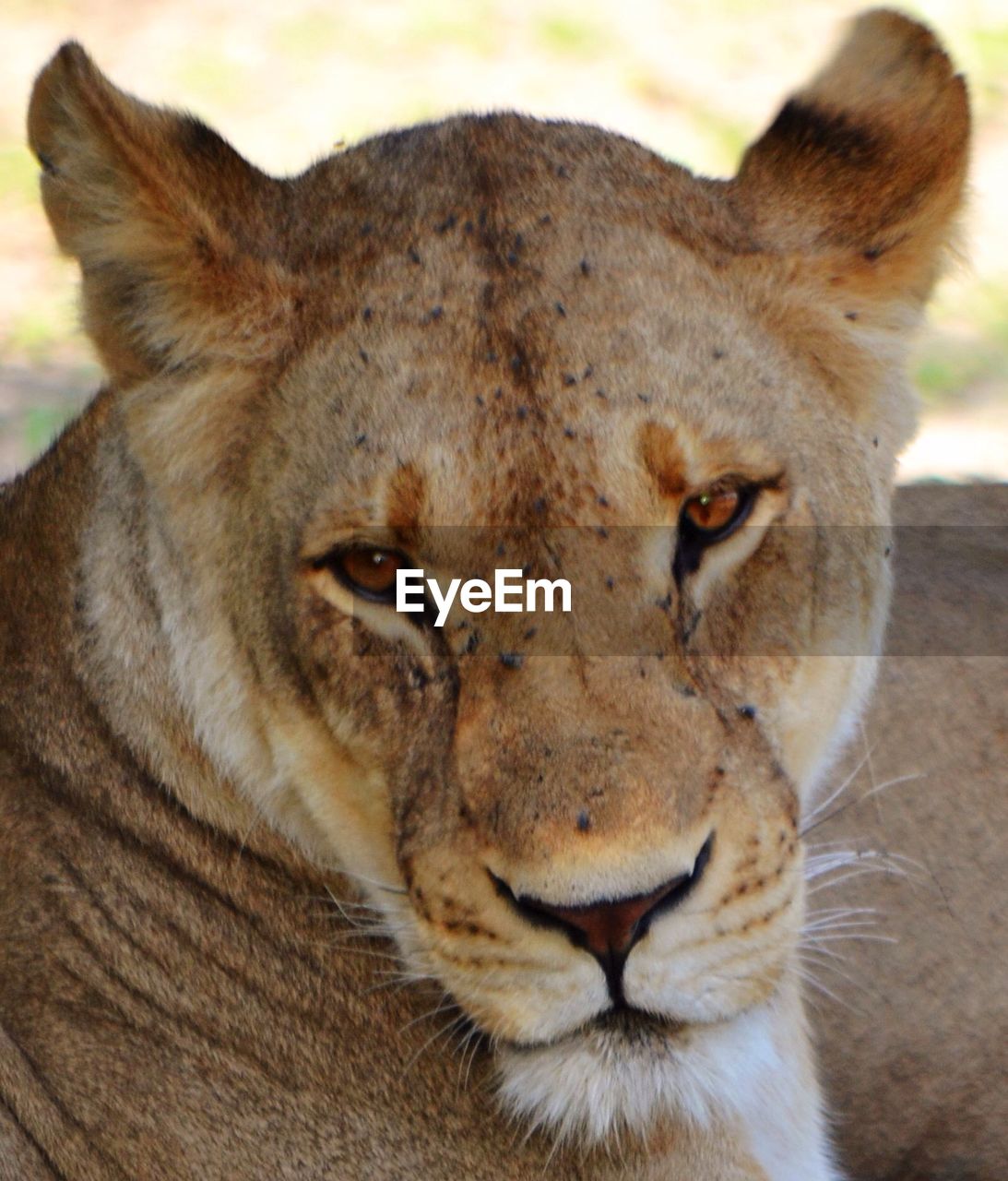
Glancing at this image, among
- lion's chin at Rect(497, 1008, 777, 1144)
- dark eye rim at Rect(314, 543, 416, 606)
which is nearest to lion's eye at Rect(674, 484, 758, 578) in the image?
dark eye rim at Rect(314, 543, 416, 606)

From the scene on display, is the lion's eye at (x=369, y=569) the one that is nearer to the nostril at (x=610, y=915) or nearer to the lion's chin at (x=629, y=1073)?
the nostril at (x=610, y=915)

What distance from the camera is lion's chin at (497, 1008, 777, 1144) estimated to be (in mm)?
2262

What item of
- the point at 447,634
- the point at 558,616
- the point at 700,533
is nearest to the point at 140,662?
the point at 447,634

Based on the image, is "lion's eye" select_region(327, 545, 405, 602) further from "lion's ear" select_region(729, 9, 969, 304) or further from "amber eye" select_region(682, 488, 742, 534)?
"lion's ear" select_region(729, 9, 969, 304)

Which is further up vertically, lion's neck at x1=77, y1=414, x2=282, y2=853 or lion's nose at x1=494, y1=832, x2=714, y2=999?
lion's neck at x1=77, y1=414, x2=282, y2=853

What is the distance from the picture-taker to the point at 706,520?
2363 mm

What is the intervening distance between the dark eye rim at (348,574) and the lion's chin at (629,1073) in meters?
0.55

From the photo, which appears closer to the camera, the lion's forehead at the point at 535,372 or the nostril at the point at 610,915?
the nostril at the point at 610,915

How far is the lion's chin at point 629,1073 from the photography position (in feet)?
7.42

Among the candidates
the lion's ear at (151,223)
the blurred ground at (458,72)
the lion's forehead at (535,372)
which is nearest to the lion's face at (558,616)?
the lion's forehead at (535,372)

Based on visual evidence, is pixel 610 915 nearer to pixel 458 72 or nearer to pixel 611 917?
pixel 611 917

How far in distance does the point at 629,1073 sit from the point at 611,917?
0.27m

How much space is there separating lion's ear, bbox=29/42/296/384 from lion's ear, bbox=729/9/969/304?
66cm

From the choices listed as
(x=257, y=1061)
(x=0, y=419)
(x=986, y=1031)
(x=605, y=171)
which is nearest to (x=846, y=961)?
(x=986, y=1031)
